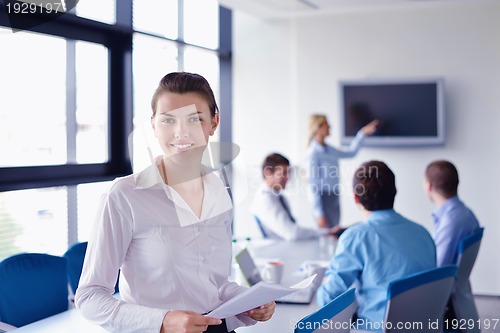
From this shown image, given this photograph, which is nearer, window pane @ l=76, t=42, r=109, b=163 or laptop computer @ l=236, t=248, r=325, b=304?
laptop computer @ l=236, t=248, r=325, b=304

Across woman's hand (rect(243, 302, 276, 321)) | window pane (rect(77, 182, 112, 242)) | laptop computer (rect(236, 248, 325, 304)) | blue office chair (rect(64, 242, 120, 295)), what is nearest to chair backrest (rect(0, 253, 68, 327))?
blue office chair (rect(64, 242, 120, 295))

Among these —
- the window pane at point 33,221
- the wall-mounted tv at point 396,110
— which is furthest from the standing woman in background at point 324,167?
the window pane at point 33,221

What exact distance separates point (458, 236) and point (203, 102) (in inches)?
91.8

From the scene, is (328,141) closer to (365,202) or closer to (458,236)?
(458,236)

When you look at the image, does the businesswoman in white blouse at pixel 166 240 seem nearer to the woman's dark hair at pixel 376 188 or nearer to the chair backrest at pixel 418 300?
the chair backrest at pixel 418 300

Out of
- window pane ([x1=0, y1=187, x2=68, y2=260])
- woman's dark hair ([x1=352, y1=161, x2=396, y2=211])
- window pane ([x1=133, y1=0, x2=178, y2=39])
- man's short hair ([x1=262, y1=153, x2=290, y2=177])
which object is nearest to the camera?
woman's dark hair ([x1=352, y1=161, x2=396, y2=211])

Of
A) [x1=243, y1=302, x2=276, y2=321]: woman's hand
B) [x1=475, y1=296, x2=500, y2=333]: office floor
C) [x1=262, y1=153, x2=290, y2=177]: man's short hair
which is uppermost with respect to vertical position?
[x1=262, y1=153, x2=290, y2=177]: man's short hair

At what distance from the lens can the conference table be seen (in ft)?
7.80

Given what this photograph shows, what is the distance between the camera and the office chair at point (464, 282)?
128 inches

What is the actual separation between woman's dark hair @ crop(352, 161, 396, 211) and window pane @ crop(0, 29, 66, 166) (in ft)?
8.03

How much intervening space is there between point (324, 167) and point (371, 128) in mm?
658

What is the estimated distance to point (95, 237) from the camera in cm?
157

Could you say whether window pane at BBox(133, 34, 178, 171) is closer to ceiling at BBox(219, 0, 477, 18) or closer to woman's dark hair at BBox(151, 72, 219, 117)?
ceiling at BBox(219, 0, 477, 18)

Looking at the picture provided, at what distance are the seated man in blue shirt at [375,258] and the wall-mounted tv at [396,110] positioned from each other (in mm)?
3720
